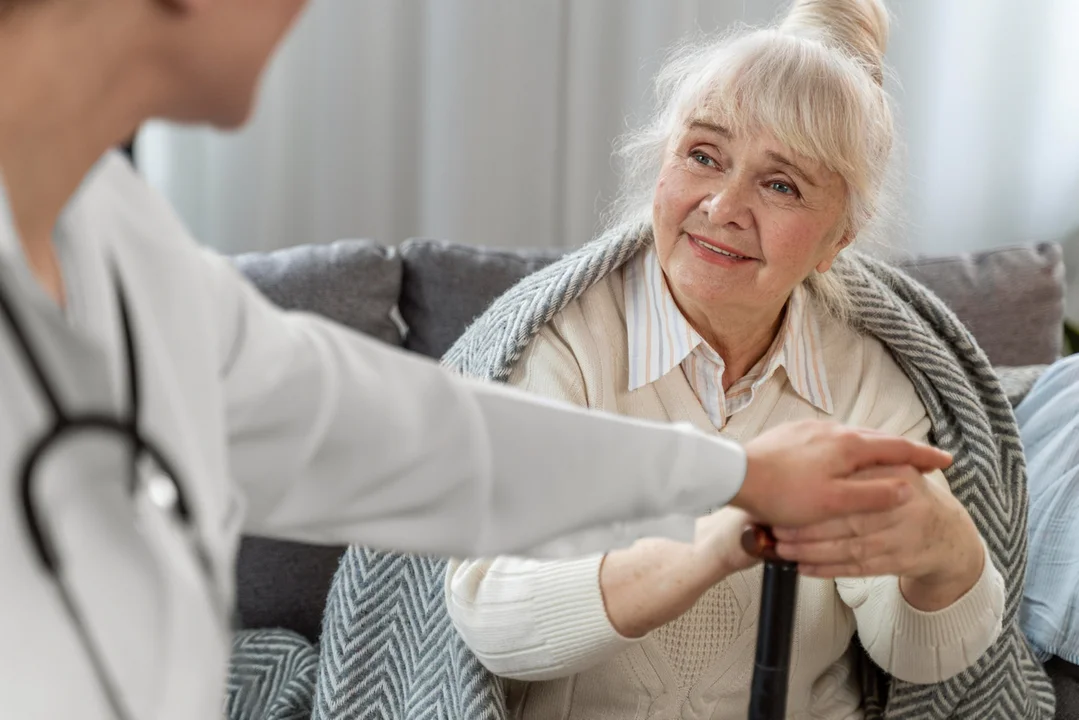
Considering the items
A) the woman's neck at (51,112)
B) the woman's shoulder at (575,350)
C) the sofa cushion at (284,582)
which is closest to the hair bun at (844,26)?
the woman's shoulder at (575,350)

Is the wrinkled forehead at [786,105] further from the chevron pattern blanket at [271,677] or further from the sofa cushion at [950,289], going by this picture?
the chevron pattern blanket at [271,677]

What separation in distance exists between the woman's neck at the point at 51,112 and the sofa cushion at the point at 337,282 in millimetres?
1258

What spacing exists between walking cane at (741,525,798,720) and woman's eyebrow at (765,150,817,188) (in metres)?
0.69

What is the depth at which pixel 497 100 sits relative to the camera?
8.68 feet

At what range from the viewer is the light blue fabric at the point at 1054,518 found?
5.85ft

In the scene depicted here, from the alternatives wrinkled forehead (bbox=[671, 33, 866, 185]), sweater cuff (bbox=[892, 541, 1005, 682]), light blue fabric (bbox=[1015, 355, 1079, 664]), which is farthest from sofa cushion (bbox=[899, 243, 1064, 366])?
sweater cuff (bbox=[892, 541, 1005, 682])

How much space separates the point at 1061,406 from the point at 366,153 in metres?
1.43

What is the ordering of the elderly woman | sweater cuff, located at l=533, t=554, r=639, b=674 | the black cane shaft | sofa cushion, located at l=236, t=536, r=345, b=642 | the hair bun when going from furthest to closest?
sofa cushion, located at l=236, t=536, r=345, b=642
the hair bun
the elderly woman
sweater cuff, located at l=533, t=554, r=639, b=674
the black cane shaft

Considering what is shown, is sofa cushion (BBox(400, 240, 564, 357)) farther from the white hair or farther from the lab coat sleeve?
the lab coat sleeve

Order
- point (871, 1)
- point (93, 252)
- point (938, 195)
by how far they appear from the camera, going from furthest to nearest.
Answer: point (938, 195)
point (871, 1)
point (93, 252)

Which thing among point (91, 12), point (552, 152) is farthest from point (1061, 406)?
point (91, 12)

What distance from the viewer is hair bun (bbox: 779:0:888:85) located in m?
1.69

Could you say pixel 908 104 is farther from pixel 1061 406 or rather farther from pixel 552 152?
pixel 1061 406

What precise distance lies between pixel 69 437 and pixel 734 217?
1.11 meters
